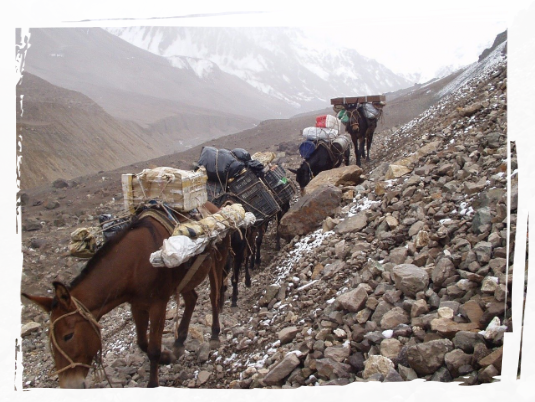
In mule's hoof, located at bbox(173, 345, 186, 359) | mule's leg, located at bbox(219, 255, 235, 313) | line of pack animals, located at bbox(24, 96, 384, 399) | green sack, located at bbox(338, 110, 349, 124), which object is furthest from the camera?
green sack, located at bbox(338, 110, 349, 124)

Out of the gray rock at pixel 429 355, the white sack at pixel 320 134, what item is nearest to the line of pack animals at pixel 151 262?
the gray rock at pixel 429 355

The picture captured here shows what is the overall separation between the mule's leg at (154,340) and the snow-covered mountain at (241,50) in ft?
432

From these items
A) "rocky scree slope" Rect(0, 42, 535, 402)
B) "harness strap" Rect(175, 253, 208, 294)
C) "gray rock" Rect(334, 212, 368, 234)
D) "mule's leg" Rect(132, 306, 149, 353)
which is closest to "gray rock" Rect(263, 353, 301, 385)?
"rocky scree slope" Rect(0, 42, 535, 402)

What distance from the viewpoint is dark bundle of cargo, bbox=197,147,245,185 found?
23.1ft

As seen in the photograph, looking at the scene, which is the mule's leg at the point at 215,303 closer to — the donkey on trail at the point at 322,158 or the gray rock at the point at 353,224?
the gray rock at the point at 353,224

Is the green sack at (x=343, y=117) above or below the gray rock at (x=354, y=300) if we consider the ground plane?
above

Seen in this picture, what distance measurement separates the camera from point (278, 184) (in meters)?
8.37

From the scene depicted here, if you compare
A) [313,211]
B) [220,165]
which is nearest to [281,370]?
[220,165]

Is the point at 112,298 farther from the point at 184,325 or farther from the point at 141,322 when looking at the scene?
the point at 184,325

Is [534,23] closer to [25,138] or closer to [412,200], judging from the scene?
[412,200]

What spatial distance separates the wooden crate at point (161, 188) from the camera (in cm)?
462

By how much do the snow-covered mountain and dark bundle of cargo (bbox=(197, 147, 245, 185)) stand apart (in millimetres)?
128213

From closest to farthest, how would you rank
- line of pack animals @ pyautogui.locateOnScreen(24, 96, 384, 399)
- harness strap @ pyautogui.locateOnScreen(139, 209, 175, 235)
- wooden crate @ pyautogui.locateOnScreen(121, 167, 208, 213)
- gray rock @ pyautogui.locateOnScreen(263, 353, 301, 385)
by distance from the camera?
line of pack animals @ pyautogui.locateOnScreen(24, 96, 384, 399) < gray rock @ pyautogui.locateOnScreen(263, 353, 301, 385) < harness strap @ pyautogui.locateOnScreen(139, 209, 175, 235) < wooden crate @ pyautogui.locateOnScreen(121, 167, 208, 213)

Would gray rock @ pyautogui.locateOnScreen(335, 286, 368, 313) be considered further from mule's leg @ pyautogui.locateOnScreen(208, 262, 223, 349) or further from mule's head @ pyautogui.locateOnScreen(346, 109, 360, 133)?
mule's head @ pyautogui.locateOnScreen(346, 109, 360, 133)
